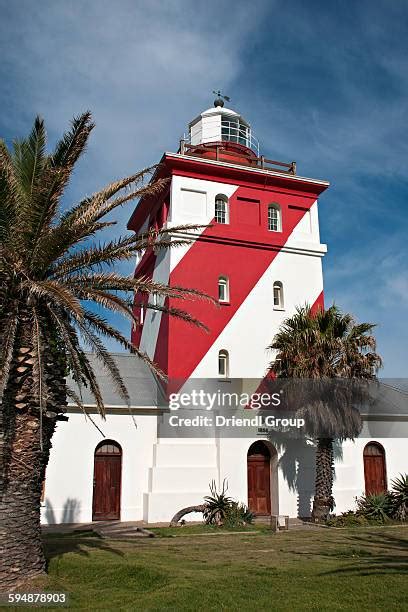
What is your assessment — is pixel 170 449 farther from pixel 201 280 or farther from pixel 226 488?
pixel 201 280

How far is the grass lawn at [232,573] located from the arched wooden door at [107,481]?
17.9 feet

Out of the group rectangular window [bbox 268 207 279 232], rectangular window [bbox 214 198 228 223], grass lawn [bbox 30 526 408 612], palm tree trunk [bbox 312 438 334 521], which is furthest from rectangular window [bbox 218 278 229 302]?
grass lawn [bbox 30 526 408 612]

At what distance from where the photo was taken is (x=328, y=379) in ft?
63.0

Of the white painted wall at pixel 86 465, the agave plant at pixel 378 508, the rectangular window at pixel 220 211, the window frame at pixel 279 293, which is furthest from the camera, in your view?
→ the rectangular window at pixel 220 211

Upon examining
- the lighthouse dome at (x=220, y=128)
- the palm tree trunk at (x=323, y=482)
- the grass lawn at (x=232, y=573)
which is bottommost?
the grass lawn at (x=232, y=573)

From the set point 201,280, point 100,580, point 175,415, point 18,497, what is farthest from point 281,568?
point 201,280

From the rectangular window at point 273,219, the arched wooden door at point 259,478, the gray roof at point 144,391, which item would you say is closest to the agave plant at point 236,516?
the arched wooden door at point 259,478

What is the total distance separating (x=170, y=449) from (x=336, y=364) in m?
6.42

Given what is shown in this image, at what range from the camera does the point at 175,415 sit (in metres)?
20.8

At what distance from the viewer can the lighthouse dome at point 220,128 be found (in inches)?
1065

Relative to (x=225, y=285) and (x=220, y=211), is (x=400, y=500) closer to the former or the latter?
(x=225, y=285)

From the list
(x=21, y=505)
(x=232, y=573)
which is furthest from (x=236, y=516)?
(x=21, y=505)

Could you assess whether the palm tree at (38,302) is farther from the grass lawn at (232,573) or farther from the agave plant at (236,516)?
the agave plant at (236,516)

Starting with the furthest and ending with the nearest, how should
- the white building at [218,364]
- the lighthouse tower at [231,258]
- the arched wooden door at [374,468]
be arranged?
the arched wooden door at [374,468] < the lighthouse tower at [231,258] < the white building at [218,364]
